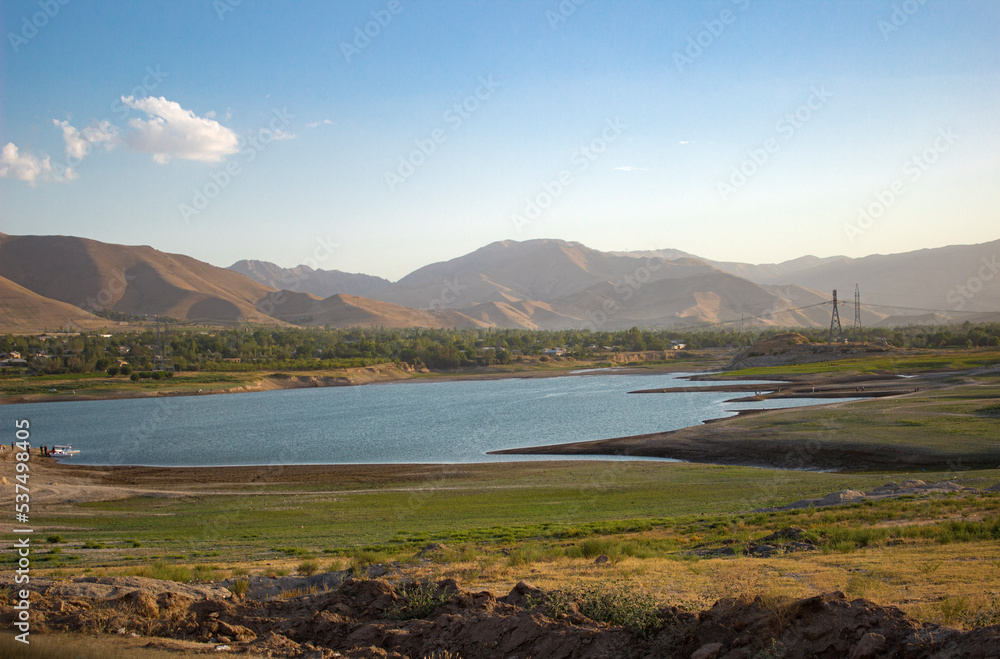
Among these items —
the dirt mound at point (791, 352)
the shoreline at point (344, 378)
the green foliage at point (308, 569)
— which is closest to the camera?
the green foliage at point (308, 569)

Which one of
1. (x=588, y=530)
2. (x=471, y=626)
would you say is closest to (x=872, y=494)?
(x=588, y=530)

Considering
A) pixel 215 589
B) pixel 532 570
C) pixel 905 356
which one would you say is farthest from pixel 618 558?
pixel 905 356

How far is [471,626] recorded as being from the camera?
8.00 meters

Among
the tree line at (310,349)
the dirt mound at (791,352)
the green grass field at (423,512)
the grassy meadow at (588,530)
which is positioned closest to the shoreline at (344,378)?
the tree line at (310,349)

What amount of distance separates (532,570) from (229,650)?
18.0 feet

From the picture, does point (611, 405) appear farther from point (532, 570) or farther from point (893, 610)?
point (893, 610)

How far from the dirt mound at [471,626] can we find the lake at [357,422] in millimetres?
28928

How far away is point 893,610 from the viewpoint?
698cm

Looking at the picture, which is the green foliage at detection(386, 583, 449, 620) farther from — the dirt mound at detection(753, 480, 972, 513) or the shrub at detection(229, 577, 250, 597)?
the dirt mound at detection(753, 480, 972, 513)

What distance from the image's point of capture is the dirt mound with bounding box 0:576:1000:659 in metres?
6.74

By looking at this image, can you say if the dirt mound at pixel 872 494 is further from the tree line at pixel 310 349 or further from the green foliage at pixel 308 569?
the tree line at pixel 310 349

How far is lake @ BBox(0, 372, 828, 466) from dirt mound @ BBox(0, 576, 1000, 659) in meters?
28.9

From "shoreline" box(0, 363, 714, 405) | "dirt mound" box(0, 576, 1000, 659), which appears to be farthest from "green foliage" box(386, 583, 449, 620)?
"shoreline" box(0, 363, 714, 405)

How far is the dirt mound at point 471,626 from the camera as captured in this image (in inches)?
265
